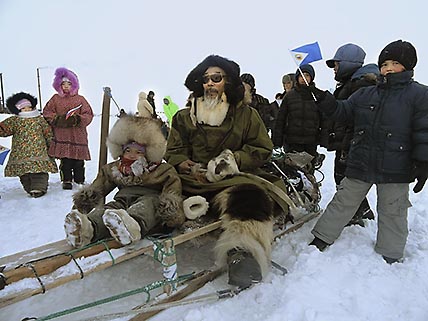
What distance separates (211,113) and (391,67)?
134 cm

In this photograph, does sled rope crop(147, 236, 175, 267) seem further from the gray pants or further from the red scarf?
the gray pants

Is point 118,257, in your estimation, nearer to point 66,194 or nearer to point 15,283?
point 15,283

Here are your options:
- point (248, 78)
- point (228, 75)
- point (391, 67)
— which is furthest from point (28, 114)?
point (391, 67)

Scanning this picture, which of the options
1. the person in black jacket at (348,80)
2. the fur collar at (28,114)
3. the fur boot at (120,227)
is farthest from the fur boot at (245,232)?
the fur collar at (28,114)

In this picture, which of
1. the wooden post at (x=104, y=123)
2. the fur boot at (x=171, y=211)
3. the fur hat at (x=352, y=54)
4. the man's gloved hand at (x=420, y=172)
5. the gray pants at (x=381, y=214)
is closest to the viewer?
the fur boot at (x=171, y=211)

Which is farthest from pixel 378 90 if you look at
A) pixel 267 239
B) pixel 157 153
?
pixel 157 153

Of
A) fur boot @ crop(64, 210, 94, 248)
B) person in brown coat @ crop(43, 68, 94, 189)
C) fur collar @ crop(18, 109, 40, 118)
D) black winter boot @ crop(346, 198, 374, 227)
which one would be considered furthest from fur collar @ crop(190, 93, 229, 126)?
fur collar @ crop(18, 109, 40, 118)

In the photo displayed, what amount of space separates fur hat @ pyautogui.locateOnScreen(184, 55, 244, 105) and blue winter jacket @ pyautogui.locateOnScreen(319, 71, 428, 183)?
2.25 feet

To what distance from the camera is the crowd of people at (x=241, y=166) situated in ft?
8.42

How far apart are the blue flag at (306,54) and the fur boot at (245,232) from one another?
53.9 inches

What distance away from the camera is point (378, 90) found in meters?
3.01

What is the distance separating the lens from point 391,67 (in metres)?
2.88

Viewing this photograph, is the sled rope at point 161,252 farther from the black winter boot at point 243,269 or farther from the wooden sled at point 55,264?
the black winter boot at point 243,269

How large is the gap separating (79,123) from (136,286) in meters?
3.52
